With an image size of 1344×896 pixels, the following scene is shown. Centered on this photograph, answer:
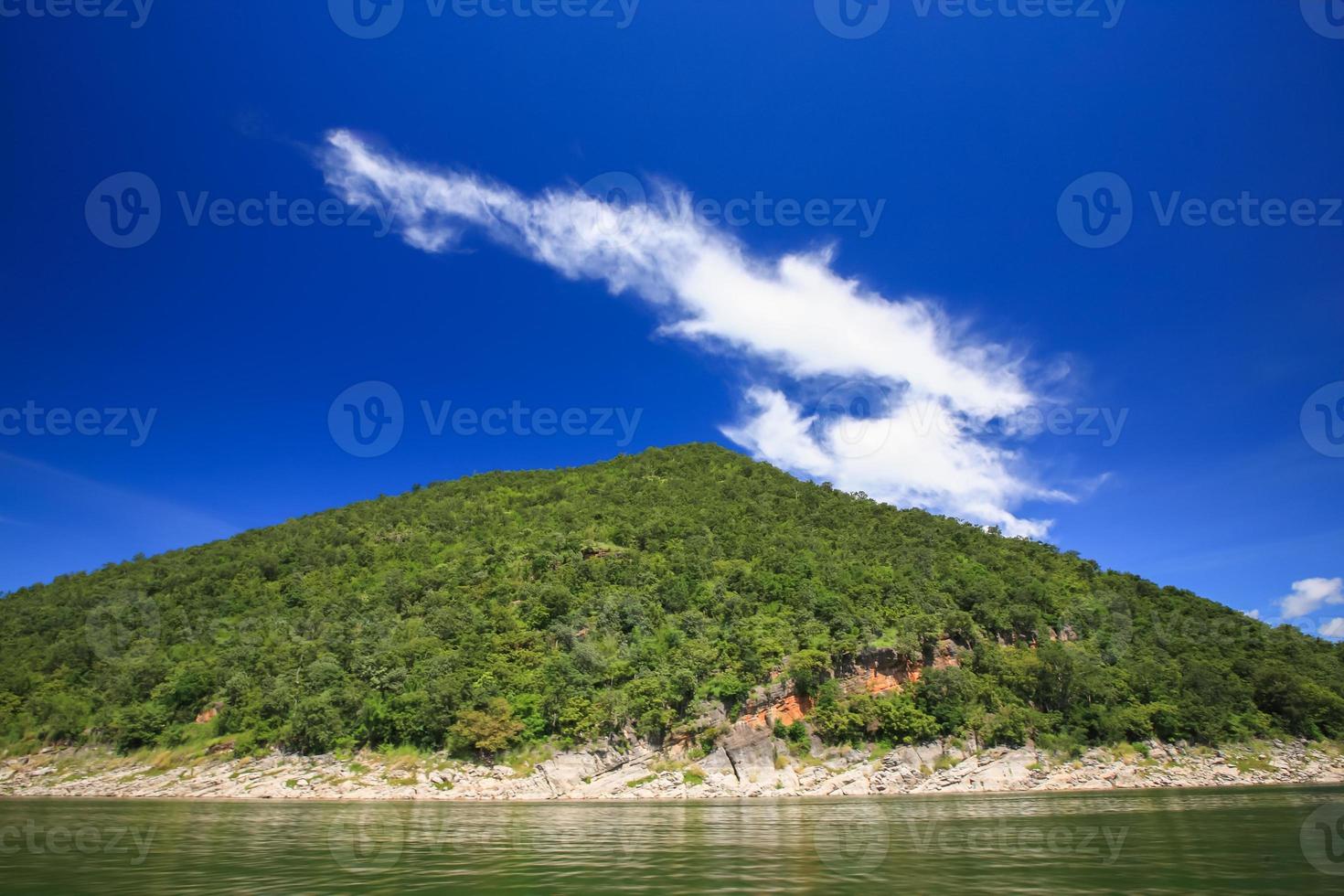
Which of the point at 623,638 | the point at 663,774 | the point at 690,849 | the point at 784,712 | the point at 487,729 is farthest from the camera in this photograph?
the point at 623,638

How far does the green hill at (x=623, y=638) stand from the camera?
5944 centimetres

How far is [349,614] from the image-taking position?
7731 centimetres

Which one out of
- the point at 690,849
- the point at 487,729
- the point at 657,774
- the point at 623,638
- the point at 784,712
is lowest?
the point at 657,774

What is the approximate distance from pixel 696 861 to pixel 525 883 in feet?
18.5

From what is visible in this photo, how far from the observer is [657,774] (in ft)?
178

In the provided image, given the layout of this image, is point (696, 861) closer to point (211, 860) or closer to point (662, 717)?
point (211, 860)

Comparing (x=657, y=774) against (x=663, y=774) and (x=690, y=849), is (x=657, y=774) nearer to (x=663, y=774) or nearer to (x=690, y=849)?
(x=663, y=774)

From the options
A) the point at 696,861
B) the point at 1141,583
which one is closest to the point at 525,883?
the point at 696,861

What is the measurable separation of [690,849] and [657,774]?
3557 cm

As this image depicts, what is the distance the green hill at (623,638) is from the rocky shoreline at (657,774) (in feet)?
7.04

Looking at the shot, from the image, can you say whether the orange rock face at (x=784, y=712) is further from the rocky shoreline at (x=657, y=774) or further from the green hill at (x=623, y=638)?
the rocky shoreline at (x=657, y=774)

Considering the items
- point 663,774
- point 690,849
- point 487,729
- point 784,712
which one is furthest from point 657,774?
point 690,849

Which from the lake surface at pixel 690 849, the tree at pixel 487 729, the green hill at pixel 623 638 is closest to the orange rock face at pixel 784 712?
the green hill at pixel 623 638

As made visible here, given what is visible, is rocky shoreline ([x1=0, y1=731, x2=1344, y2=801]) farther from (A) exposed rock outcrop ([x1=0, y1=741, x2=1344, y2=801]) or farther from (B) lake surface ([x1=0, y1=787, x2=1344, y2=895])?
(B) lake surface ([x1=0, y1=787, x2=1344, y2=895])
